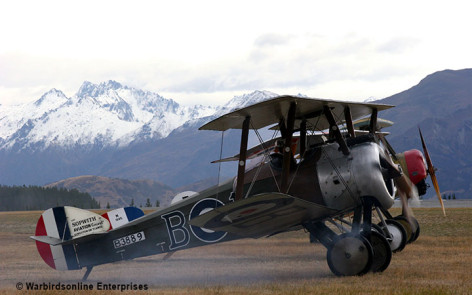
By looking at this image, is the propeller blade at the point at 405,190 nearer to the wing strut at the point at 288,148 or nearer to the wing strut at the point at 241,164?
the wing strut at the point at 288,148

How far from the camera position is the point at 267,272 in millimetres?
13508

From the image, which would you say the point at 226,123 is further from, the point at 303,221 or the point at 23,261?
the point at 23,261

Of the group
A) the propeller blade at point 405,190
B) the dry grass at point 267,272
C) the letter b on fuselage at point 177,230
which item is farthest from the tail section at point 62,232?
the propeller blade at point 405,190

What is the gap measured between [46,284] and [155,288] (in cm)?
233

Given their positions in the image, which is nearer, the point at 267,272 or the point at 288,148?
the point at 288,148

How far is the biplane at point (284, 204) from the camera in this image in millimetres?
11789

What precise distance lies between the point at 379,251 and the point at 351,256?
76cm

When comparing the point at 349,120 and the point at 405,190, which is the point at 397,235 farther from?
the point at 349,120

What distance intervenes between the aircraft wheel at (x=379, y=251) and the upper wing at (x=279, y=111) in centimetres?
249

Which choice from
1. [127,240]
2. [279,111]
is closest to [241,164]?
[279,111]

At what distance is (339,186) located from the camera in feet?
39.3

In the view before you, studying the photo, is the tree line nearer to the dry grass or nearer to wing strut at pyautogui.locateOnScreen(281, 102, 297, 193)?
the dry grass

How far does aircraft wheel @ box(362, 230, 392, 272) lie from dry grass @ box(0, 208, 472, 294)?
0.20 meters
